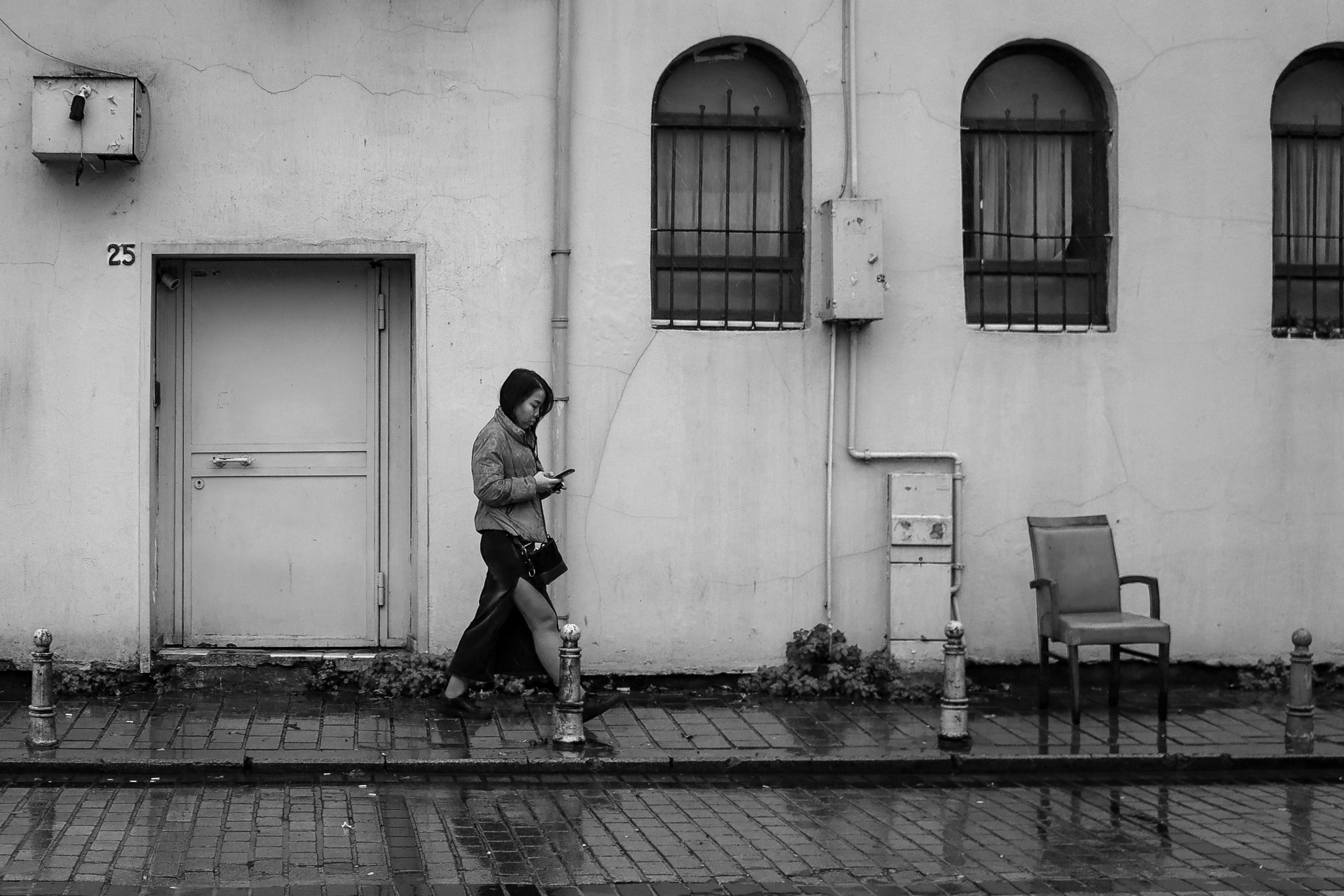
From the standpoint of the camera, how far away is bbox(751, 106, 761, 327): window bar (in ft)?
36.9

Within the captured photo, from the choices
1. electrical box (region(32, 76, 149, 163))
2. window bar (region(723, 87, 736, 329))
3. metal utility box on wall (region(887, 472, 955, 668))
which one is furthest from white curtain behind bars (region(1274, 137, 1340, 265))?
electrical box (region(32, 76, 149, 163))

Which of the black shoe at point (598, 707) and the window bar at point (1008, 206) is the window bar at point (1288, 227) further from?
the black shoe at point (598, 707)

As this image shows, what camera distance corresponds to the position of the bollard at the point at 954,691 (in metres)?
9.23

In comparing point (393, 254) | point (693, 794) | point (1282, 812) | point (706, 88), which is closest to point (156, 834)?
point (693, 794)

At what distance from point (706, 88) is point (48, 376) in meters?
4.85

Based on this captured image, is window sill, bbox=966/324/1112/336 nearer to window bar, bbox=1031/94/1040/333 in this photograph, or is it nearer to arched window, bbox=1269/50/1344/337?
window bar, bbox=1031/94/1040/333

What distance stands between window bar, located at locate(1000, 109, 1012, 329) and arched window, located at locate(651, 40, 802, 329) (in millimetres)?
1508

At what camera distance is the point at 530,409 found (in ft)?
31.9

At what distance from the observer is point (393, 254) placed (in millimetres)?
10680

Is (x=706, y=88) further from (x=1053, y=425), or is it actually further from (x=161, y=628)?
(x=161, y=628)

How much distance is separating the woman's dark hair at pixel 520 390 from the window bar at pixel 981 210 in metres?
3.46

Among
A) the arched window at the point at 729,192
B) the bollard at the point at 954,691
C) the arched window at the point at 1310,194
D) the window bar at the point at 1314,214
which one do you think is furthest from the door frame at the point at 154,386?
the window bar at the point at 1314,214

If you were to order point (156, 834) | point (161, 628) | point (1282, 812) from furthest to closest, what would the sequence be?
point (161, 628) → point (1282, 812) → point (156, 834)

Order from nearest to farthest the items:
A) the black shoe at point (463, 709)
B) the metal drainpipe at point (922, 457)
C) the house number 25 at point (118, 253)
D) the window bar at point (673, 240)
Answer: the black shoe at point (463, 709), the house number 25 at point (118, 253), the metal drainpipe at point (922, 457), the window bar at point (673, 240)
